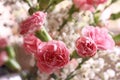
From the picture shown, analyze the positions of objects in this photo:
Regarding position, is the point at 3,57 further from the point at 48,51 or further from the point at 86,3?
the point at 86,3

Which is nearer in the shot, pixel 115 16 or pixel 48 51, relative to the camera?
pixel 48 51

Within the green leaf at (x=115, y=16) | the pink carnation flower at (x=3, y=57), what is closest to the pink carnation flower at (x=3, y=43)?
the pink carnation flower at (x=3, y=57)

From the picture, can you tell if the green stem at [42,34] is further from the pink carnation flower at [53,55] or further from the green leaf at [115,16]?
the green leaf at [115,16]

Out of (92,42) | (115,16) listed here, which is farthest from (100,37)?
(115,16)

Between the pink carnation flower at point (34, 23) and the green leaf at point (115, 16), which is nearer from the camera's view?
the pink carnation flower at point (34, 23)

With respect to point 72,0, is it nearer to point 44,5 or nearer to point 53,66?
point 44,5

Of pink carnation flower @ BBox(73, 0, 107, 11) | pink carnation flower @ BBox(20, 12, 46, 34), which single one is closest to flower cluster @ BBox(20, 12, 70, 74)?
pink carnation flower @ BBox(20, 12, 46, 34)
